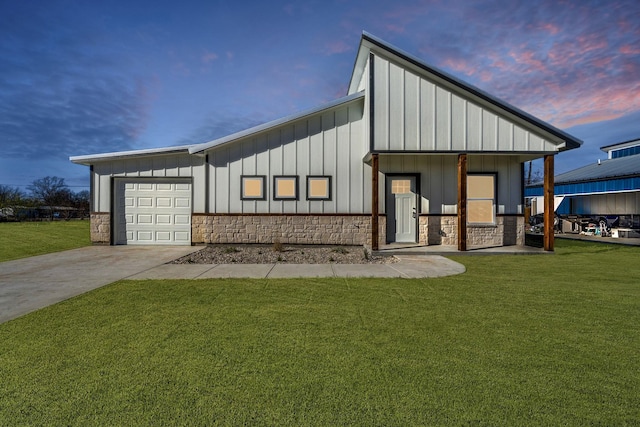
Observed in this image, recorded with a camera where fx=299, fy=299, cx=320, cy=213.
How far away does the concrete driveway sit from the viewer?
4797 mm

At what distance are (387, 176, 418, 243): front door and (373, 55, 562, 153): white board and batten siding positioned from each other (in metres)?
1.73

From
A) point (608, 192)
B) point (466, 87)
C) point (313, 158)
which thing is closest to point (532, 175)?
point (608, 192)

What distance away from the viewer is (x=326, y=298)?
4867 mm

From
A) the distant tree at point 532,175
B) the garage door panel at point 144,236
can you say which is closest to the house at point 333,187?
the garage door panel at point 144,236

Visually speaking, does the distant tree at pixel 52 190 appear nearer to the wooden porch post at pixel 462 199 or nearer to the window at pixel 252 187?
the window at pixel 252 187

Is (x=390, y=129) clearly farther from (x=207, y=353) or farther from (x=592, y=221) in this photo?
(x=592, y=221)

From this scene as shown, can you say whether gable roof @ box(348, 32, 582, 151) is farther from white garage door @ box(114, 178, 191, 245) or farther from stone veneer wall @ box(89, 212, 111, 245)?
stone veneer wall @ box(89, 212, 111, 245)

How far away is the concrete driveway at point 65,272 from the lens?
15.7 feet

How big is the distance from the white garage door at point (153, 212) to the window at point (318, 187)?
4.73 metres

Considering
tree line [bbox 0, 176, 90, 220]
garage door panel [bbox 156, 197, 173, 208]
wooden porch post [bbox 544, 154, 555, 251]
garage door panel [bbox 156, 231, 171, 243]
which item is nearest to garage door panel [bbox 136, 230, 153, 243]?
garage door panel [bbox 156, 231, 171, 243]

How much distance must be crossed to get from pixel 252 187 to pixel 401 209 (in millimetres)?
5655

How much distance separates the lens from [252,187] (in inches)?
442

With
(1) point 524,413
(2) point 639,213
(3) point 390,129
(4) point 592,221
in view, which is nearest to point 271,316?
(1) point 524,413

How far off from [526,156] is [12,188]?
196 ft
